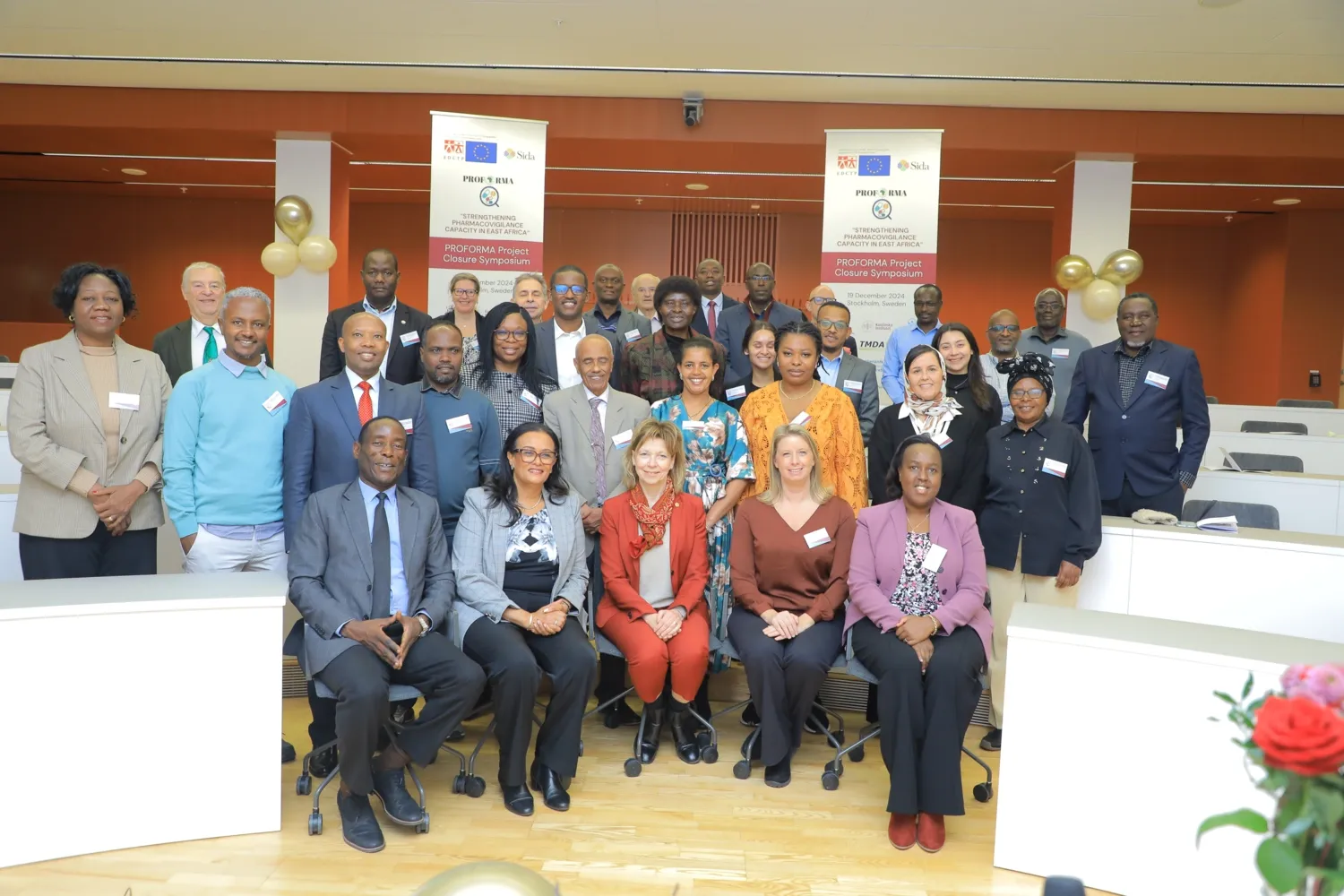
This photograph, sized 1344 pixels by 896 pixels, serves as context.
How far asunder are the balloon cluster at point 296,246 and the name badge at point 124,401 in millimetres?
5397

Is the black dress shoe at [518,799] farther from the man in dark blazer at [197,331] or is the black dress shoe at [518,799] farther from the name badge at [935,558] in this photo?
the man in dark blazer at [197,331]

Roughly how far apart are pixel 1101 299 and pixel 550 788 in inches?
Result: 275

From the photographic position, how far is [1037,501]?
3.96 metres

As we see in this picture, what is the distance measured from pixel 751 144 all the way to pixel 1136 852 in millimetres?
6917

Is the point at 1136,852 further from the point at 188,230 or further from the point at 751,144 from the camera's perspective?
the point at 188,230

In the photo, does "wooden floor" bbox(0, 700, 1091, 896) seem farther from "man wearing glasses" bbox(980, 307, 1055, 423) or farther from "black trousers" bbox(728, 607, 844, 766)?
"man wearing glasses" bbox(980, 307, 1055, 423)

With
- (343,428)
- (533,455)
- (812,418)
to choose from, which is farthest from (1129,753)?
(343,428)

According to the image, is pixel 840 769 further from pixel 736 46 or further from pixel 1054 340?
pixel 736 46

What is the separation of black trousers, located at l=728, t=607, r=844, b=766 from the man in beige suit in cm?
78

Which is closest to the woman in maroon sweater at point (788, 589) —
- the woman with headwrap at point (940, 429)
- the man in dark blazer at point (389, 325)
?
the woman with headwrap at point (940, 429)

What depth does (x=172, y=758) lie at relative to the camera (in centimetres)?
305

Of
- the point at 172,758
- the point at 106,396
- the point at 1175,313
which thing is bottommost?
the point at 172,758

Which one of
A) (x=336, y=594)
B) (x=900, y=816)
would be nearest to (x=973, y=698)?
(x=900, y=816)

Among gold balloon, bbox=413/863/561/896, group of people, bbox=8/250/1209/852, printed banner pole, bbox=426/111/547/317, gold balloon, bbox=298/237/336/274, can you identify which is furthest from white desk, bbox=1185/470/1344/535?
gold balloon, bbox=298/237/336/274
